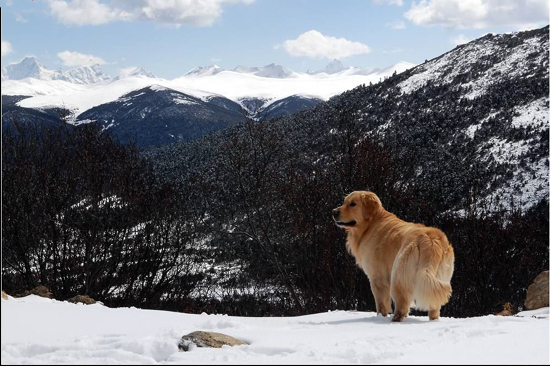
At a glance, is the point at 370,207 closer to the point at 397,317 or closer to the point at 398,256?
the point at 398,256

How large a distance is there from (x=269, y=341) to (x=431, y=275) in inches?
103

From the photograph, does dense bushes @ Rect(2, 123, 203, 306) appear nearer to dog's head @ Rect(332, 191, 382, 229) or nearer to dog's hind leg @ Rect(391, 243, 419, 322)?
dog's head @ Rect(332, 191, 382, 229)

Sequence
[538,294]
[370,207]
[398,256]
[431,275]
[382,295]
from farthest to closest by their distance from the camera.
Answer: [538,294] → [370,207] → [382,295] → [398,256] → [431,275]

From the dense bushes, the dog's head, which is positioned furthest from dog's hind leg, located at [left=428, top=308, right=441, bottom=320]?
the dense bushes

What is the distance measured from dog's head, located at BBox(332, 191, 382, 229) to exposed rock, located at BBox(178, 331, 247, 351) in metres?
3.50

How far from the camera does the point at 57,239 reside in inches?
854

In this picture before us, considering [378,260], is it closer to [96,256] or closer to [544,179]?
[96,256]

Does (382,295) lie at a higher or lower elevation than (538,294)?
higher

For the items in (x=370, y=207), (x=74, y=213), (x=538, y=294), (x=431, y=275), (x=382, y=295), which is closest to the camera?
(x=431, y=275)

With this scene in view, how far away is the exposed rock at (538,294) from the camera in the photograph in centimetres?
909

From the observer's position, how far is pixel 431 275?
677cm

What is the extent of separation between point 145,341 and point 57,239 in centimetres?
1860

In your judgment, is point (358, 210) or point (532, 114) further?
point (532, 114)

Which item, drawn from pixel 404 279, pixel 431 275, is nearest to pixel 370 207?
pixel 404 279
